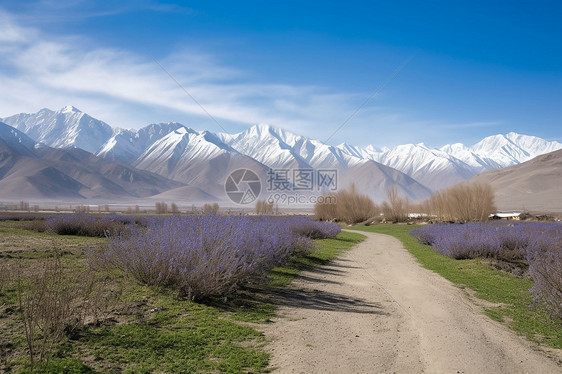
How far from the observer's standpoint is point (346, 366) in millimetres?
4867

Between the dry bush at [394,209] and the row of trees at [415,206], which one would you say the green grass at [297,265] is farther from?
the dry bush at [394,209]

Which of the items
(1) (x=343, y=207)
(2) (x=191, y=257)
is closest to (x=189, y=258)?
(2) (x=191, y=257)

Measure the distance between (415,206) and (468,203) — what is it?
20739 millimetres

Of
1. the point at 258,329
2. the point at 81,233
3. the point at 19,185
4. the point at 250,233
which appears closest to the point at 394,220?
the point at 81,233

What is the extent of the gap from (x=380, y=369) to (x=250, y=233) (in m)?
6.30

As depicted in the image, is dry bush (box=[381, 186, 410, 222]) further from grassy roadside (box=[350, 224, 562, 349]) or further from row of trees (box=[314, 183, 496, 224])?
grassy roadside (box=[350, 224, 562, 349])

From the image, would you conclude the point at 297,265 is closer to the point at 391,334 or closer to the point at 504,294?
the point at 504,294

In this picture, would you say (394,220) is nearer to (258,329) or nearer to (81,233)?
(81,233)

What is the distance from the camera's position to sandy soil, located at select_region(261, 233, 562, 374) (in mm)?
4945

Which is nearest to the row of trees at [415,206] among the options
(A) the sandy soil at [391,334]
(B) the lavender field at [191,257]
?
(A) the sandy soil at [391,334]

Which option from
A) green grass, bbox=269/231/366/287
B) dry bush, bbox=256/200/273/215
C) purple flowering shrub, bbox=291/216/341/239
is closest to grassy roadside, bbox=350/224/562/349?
green grass, bbox=269/231/366/287

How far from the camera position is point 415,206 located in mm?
58188

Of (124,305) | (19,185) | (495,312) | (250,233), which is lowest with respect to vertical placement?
(495,312)

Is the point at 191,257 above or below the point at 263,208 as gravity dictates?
below
